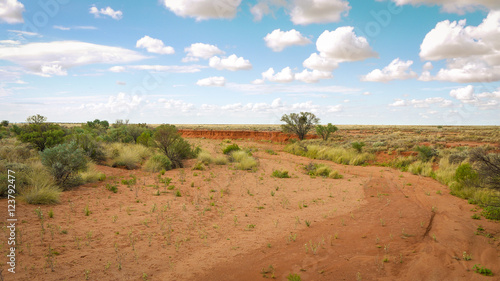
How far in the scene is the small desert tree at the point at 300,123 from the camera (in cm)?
3306

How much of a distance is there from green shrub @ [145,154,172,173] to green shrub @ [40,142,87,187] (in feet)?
12.4

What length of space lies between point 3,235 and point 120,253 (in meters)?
2.52

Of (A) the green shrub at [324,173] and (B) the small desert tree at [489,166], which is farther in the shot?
Result: (A) the green shrub at [324,173]

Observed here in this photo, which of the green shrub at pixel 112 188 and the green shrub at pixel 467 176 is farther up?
the green shrub at pixel 467 176

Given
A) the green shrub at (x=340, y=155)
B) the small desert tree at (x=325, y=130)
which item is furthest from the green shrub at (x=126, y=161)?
the small desert tree at (x=325, y=130)

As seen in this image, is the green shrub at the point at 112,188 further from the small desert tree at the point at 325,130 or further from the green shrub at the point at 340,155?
the small desert tree at the point at 325,130

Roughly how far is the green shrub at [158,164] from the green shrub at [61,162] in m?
3.78

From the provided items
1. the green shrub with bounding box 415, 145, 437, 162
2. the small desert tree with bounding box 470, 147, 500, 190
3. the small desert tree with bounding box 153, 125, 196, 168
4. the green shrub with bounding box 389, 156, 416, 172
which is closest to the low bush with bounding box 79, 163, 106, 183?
the small desert tree with bounding box 153, 125, 196, 168

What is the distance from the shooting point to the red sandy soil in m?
5.08

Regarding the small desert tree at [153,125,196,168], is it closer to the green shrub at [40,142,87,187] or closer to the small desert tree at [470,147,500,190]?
the green shrub at [40,142,87,187]

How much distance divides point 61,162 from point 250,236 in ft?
25.3

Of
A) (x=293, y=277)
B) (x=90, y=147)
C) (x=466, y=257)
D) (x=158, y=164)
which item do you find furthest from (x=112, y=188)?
(x=466, y=257)

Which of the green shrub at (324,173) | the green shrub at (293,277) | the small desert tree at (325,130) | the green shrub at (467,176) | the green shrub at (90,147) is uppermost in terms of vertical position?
the small desert tree at (325,130)
